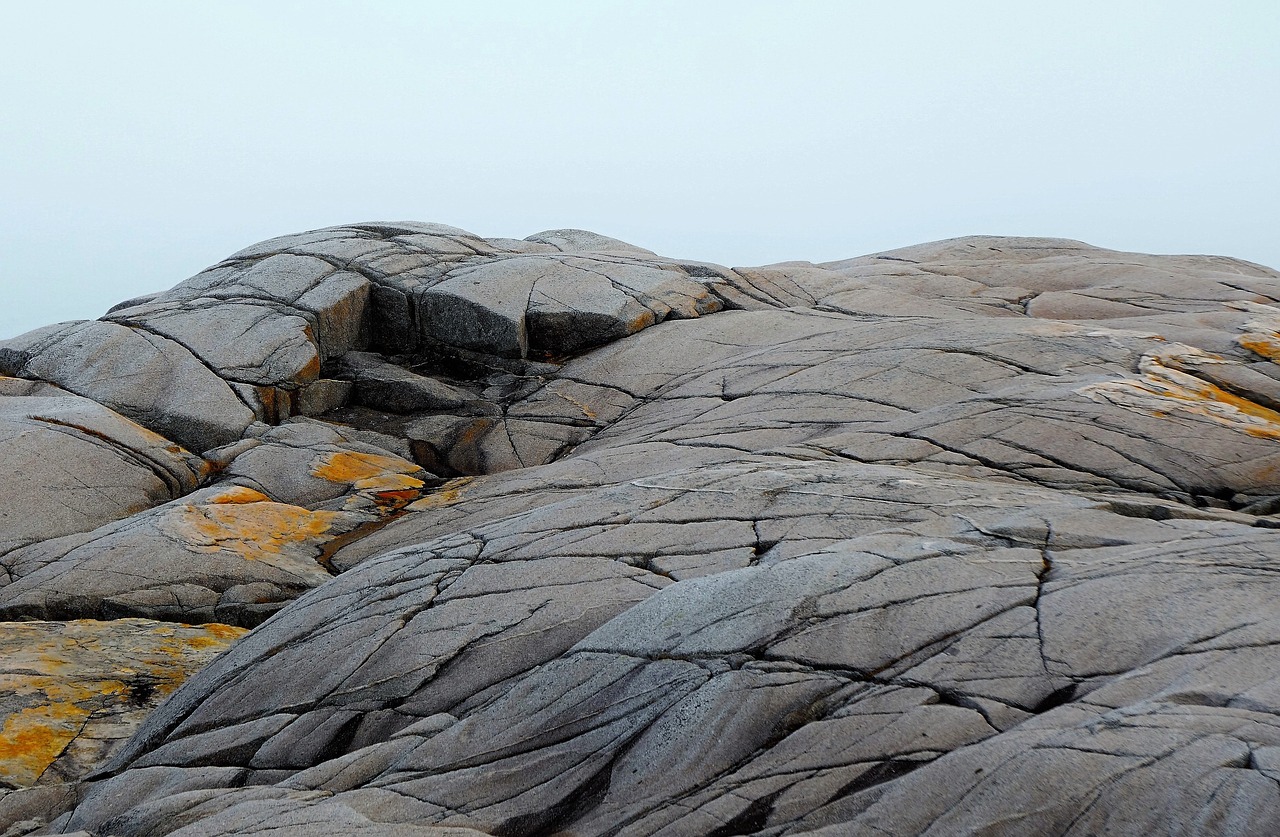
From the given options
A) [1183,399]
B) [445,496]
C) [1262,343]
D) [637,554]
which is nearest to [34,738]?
[637,554]

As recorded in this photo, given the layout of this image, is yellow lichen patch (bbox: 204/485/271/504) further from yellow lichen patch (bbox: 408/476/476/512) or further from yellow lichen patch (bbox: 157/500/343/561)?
yellow lichen patch (bbox: 408/476/476/512)

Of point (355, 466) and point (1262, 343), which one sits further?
point (355, 466)

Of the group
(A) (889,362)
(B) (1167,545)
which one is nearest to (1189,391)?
(A) (889,362)

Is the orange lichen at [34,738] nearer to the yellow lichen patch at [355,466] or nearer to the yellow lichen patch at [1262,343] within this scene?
the yellow lichen patch at [355,466]

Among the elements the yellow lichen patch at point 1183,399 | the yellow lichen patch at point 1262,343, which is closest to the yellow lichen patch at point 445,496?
the yellow lichen patch at point 1183,399

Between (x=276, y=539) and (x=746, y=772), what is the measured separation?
20.1 feet

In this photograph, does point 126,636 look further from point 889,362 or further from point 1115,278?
point 1115,278

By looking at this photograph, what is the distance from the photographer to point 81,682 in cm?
677

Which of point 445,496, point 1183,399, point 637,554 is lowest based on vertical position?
point 445,496

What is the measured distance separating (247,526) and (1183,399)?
8.34 meters

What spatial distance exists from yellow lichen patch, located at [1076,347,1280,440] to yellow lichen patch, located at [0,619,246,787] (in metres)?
7.54

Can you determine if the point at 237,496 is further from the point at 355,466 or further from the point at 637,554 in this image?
the point at 637,554

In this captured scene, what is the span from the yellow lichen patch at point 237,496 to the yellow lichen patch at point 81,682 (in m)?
1.68

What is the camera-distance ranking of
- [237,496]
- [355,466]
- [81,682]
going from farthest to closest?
[355,466] → [237,496] → [81,682]
